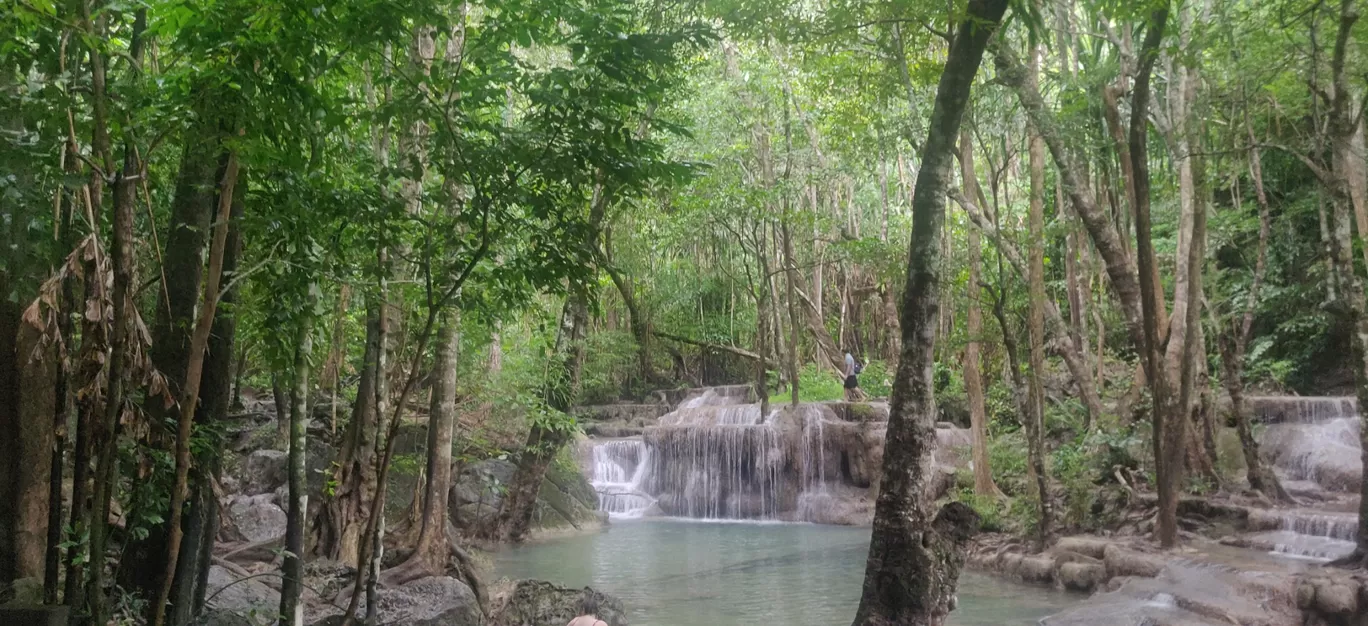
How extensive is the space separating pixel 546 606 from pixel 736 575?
442 centimetres

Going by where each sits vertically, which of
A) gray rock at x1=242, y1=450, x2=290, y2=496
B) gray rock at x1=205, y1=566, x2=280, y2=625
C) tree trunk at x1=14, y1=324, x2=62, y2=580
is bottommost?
gray rock at x1=205, y1=566, x2=280, y2=625

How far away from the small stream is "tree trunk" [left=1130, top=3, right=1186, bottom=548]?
1513 mm

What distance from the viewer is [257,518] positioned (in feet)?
35.4

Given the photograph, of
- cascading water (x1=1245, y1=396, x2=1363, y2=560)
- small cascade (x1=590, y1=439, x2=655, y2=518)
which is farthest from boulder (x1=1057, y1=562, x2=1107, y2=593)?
small cascade (x1=590, y1=439, x2=655, y2=518)

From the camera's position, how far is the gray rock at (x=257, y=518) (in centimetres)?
1045

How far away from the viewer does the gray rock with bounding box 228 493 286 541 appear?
10453mm

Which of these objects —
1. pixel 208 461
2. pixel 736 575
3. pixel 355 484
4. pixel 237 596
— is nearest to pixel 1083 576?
pixel 736 575

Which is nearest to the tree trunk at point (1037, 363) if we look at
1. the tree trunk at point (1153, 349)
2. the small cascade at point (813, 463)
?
the tree trunk at point (1153, 349)

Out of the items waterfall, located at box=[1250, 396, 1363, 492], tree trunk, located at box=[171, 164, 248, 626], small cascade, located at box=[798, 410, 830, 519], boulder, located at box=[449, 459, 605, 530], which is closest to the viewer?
tree trunk, located at box=[171, 164, 248, 626]

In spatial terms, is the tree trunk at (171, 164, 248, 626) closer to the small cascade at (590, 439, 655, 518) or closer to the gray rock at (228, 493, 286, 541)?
the gray rock at (228, 493, 286, 541)

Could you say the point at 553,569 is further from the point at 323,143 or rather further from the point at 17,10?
the point at 17,10

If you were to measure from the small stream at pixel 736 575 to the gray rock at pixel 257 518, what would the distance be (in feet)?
9.42

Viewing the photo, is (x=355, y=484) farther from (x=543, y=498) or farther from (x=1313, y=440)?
(x=1313, y=440)

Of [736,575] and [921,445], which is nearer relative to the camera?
[921,445]
